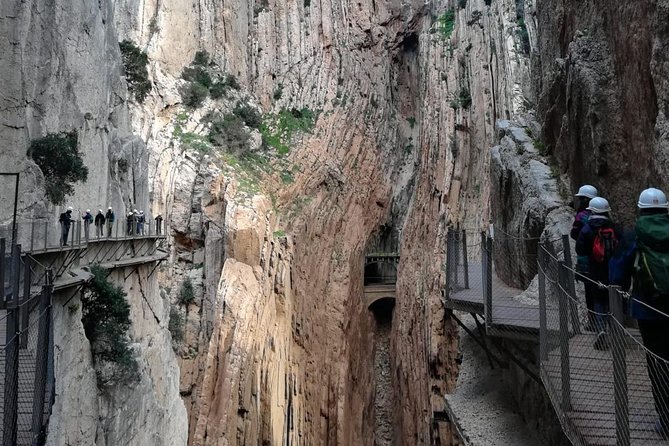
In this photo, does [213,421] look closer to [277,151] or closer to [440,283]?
[440,283]

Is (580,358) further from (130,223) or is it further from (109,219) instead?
(130,223)

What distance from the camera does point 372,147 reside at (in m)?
31.7

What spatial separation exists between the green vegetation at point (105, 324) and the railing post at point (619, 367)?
1092 cm

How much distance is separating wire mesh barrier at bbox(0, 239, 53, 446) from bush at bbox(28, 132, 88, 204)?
5048 millimetres

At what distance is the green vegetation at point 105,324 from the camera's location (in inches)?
472

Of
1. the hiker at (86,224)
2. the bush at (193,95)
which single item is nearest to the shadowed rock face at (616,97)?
the hiker at (86,224)

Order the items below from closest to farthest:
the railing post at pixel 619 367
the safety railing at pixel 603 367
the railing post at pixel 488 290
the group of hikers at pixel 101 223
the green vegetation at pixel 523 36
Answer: the railing post at pixel 619 367 < the safety railing at pixel 603 367 < the railing post at pixel 488 290 < the group of hikers at pixel 101 223 < the green vegetation at pixel 523 36

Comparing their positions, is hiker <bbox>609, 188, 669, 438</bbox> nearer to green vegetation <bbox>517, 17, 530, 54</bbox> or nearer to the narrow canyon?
the narrow canyon

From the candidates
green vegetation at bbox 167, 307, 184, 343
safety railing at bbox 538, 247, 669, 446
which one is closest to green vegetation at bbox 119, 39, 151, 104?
green vegetation at bbox 167, 307, 184, 343

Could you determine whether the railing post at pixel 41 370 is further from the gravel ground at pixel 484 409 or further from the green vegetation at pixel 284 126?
the green vegetation at pixel 284 126

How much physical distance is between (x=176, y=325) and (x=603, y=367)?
64.7ft

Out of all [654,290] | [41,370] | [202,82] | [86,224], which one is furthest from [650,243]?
[202,82]

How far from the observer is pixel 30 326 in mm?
6664

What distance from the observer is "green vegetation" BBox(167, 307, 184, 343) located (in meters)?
21.7
